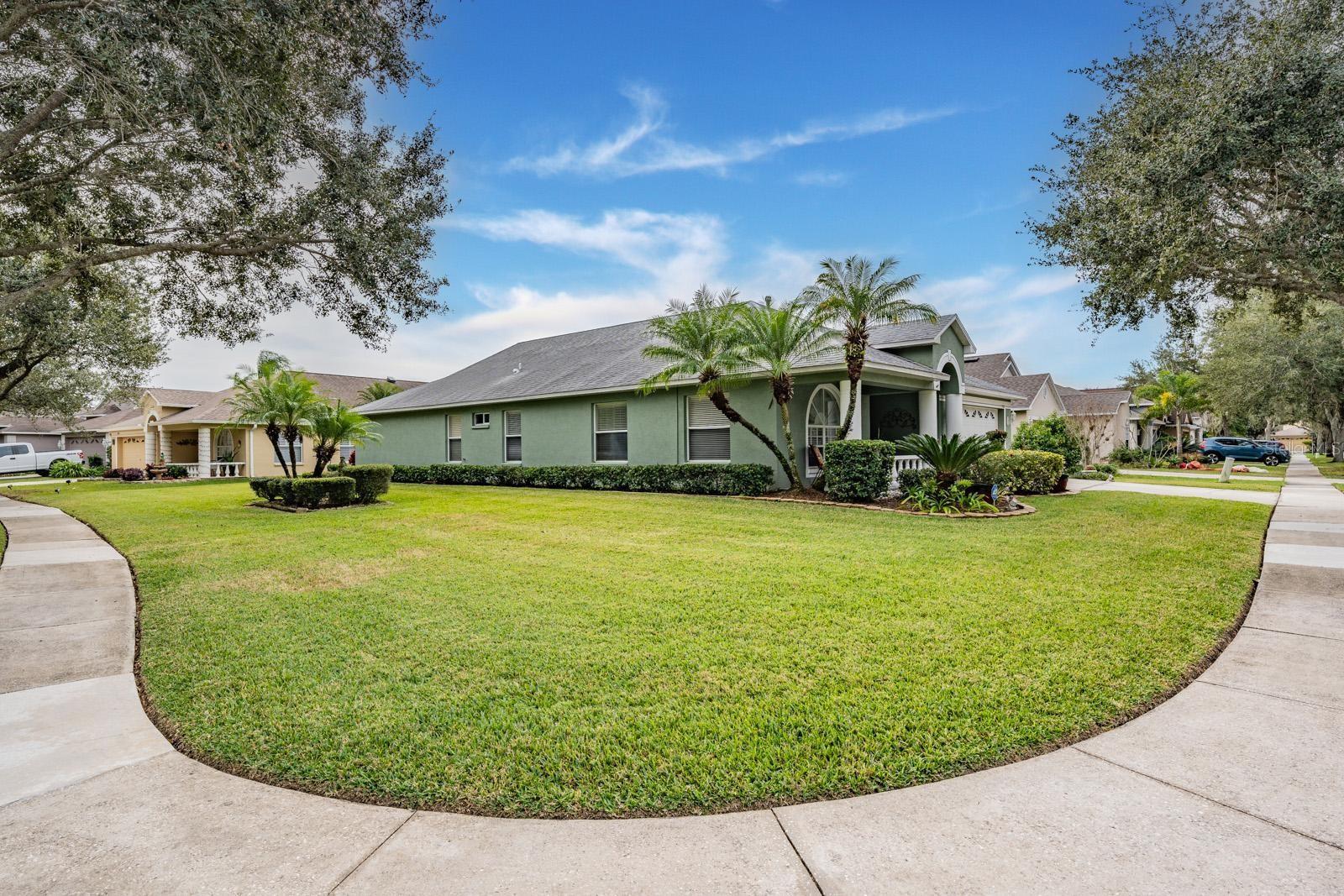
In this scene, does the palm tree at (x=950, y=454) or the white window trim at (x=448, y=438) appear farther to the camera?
the white window trim at (x=448, y=438)

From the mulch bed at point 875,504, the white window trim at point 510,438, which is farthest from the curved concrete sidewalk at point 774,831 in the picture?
the white window trim at point 510,438

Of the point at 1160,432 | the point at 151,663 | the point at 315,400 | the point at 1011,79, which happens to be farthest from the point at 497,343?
the point at 1160,432

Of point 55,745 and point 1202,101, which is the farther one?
point 1202,101

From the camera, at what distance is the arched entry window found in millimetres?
14734

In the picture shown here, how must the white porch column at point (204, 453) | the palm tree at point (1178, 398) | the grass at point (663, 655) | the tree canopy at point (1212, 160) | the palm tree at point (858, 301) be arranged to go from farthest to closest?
the palm tree at point (1178, 398)
the white porch column at point (204, 453)
the palm tree at point (858, 301)
the tree canopy at point (1212, 160)
the grass at point (663, 655)

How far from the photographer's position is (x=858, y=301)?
508 inches

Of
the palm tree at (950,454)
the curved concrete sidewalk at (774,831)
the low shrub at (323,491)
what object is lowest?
the curved concrete sidewalk at (774,831)

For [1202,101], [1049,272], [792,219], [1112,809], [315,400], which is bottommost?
[1112,809]

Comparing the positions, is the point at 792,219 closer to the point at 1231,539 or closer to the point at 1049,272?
the point at 1049,272

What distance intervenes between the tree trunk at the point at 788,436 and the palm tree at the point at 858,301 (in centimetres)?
112

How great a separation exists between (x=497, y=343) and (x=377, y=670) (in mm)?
24583

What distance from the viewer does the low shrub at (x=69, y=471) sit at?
1308 inches

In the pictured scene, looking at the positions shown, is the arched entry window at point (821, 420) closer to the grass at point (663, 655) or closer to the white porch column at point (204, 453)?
the grass at point (663, 655)

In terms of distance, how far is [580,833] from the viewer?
7.88 ft
